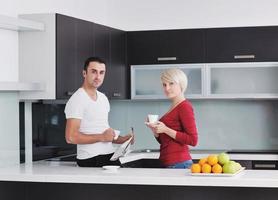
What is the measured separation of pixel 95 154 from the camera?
15.2 feet

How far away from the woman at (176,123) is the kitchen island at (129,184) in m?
0.21

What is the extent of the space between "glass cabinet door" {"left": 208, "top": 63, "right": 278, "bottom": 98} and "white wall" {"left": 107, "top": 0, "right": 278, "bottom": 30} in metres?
0.50

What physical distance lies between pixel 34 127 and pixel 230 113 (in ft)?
7.49

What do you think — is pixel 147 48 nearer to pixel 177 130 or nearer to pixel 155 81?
pixel 155 81

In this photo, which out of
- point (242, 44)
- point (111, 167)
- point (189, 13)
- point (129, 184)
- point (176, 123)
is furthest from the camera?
point (189, 13)

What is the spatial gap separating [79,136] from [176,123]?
2.20 ft

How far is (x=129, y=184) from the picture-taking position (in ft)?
13.7

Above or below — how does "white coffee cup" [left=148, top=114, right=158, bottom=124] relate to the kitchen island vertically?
above

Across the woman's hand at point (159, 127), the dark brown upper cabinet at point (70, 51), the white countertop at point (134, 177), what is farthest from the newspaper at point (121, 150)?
the dark brown upper cabinet at point (70, 51)

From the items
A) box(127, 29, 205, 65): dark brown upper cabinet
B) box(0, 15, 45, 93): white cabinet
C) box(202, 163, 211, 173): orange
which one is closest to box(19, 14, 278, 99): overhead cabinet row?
box(127, 29, 205, 65): dark brown upper cabinet

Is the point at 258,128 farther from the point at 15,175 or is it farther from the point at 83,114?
the point at 15,175

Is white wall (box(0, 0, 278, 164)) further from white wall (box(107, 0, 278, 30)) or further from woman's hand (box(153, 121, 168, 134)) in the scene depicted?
woman's hand (box(153, 121, 168, 134))

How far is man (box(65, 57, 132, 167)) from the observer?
4.53 m

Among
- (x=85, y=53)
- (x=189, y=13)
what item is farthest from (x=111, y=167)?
(x=189, y=13)
